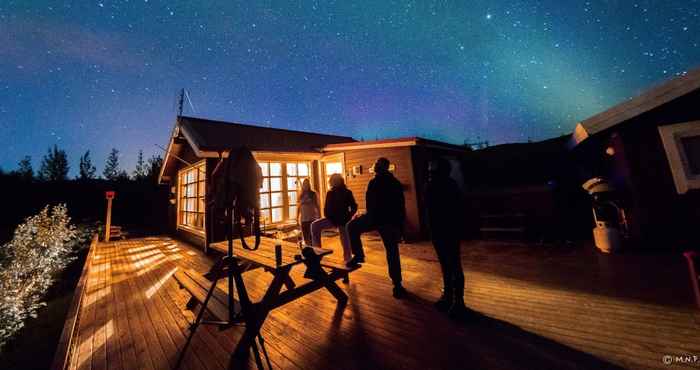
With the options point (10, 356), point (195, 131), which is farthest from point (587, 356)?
point (195, 131)

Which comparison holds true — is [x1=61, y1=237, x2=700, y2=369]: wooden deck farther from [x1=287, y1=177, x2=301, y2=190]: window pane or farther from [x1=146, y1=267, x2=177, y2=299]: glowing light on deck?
[x1=287, y1=177, x2=301, y2=190]: window pane

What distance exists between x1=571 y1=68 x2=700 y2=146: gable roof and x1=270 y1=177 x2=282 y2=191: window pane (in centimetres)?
823

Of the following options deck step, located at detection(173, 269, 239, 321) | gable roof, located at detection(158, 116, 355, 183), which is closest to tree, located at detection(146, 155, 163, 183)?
gable roof, located at detection(158, 116, 355, 183)

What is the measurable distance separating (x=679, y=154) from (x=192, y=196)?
12.3 meters

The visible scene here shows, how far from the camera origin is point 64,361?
2.00 meters

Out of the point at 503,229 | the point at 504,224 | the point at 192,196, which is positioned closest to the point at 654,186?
the point at 503,229

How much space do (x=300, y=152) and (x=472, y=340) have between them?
7.03 meters

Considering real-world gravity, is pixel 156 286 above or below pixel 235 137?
below

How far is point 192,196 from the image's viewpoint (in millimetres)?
8438

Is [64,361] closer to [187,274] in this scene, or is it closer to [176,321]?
[176,321]

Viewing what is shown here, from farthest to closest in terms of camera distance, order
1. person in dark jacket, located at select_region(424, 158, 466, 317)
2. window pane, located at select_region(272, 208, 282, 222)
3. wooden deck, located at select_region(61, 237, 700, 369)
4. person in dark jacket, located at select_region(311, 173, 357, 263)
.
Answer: window pane, located at select_region(272, 208, 282, 222)
person in dark jacket, located at select_region(311, 173, 357, 263)
person in dark jacket, located at select_region(424, 158, 466, 317)
wooden deck, located at select_region(61, 237, 700, 369)

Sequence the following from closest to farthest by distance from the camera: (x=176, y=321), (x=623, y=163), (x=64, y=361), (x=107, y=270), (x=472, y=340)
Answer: (x=64, y=361), (x=472, y=340), (x=176, y=321), (x=623, y=163), (x=107, y=270)

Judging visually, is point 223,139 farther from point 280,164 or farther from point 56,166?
point 56,166

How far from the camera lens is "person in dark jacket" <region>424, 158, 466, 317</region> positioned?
2.61 m
